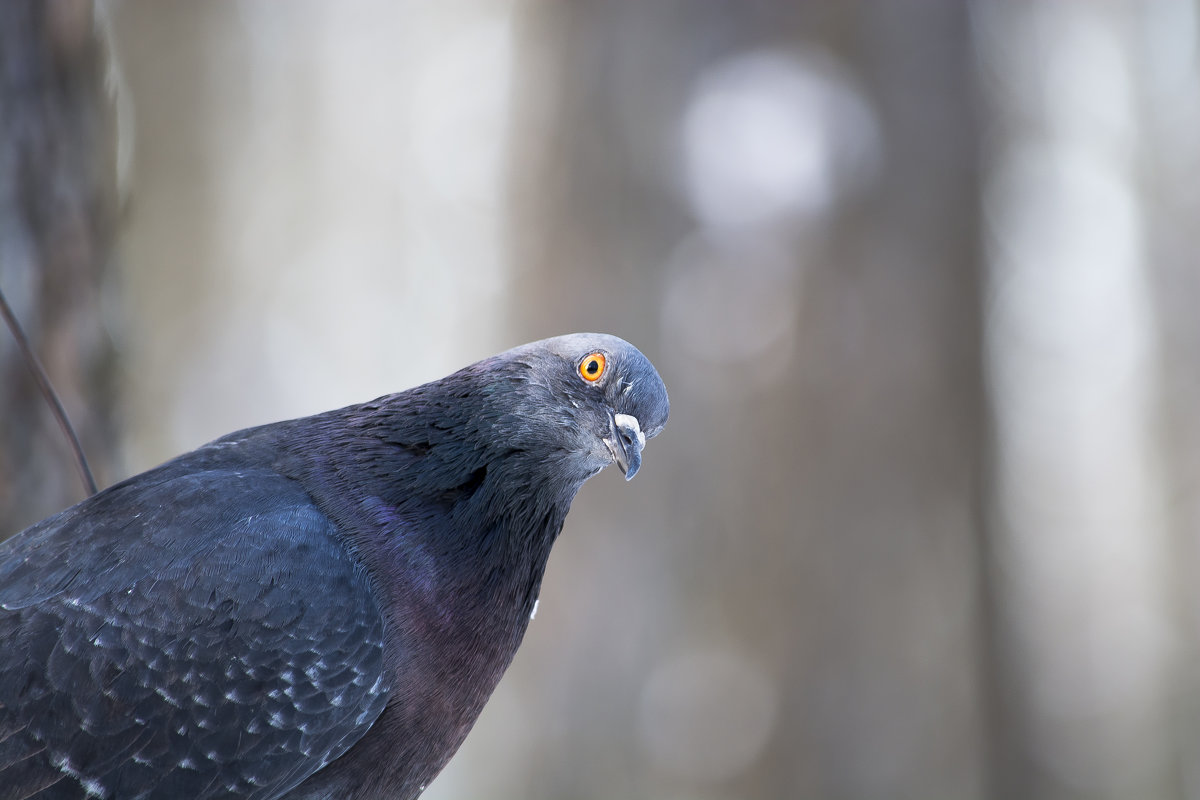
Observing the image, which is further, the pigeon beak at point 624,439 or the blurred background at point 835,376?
the blurred background at point 835,376

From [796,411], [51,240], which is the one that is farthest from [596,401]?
[796,411]

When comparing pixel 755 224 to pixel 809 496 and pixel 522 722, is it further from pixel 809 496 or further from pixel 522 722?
pixel 522 722

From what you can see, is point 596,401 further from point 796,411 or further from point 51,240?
point 796,411

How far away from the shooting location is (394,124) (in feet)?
36.7

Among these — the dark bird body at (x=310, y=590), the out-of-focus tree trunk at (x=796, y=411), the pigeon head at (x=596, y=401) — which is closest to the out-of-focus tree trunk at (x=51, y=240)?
the dark bird body at (x=310, y=590)

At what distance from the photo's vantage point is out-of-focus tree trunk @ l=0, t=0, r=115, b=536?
3.31m

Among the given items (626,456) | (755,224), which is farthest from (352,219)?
(626,456)

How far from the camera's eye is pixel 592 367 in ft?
7.84

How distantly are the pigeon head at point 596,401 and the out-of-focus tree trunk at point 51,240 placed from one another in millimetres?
2055

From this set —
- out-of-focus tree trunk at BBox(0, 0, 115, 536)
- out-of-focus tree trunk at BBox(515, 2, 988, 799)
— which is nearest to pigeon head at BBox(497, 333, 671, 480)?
out-of-focus tree trunk at BBox(0, 0, 115, 536)

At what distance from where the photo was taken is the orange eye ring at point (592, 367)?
2.39 metres

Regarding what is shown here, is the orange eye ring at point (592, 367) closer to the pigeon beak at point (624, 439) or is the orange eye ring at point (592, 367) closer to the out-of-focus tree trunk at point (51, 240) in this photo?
the pigeon beak at point (624, 439)

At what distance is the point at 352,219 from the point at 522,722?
24.2ft

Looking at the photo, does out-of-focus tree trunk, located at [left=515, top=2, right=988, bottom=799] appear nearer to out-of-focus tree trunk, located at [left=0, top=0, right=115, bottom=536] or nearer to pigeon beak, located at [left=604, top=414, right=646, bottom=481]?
out-of-focus tree trunk, located at [left=0, top=0, right=115, bottom=536]
